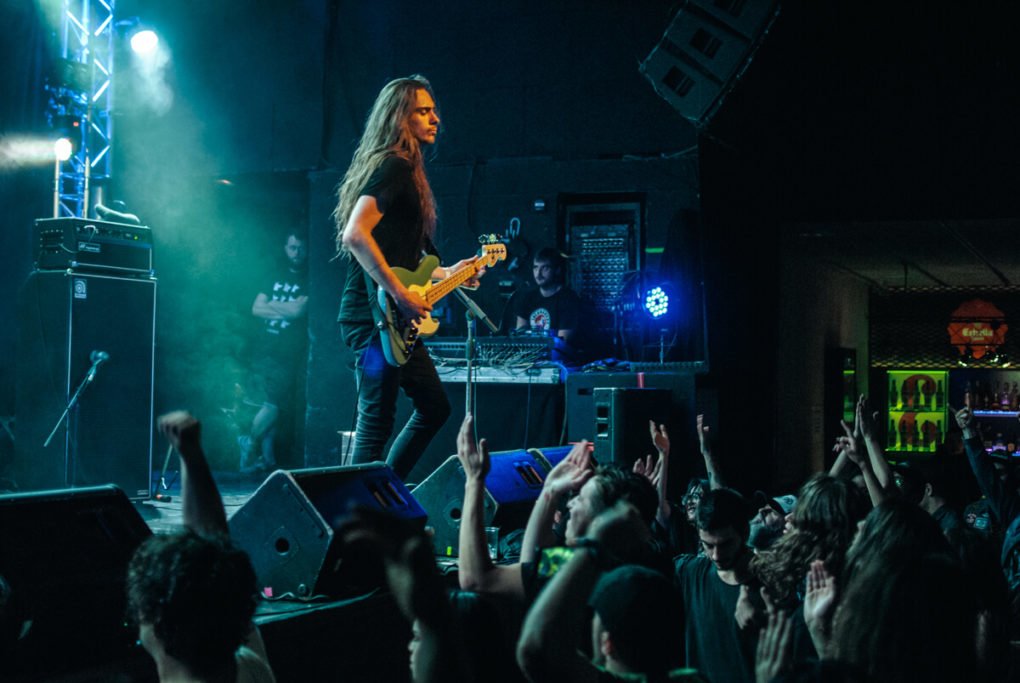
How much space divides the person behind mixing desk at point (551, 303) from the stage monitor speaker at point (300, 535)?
4.09 metres

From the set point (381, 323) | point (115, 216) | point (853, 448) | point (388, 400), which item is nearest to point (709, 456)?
point (853, 448)

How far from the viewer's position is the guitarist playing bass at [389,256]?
12.7ft

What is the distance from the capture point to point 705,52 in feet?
23.6

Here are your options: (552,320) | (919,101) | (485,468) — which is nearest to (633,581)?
(485,468)

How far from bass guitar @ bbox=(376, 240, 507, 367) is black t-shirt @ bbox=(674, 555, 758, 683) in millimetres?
1390

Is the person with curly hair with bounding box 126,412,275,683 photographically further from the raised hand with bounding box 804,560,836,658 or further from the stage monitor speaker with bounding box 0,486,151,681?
the raised hand with bounding box 804,560,836,658

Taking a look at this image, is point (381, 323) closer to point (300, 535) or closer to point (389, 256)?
point (389, 256)

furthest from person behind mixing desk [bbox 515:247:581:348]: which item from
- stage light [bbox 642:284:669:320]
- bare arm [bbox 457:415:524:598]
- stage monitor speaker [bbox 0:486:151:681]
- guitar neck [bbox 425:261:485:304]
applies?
stage monitor speaker [bbox 0:486:151:681]

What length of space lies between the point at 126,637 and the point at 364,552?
85 cm

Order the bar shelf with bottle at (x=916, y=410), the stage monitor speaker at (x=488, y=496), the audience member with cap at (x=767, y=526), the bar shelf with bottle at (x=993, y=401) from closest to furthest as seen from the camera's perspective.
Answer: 1. the audience member with cap at (x=767, y=526)
2. the stage monitor speaker at (x=488, y=496)
3. the bar shelf with bottle at (x=993, y=401)
4. the bar shelf with bottle at (x=916, y=410)

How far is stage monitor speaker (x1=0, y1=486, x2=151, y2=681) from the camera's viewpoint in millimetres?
2324

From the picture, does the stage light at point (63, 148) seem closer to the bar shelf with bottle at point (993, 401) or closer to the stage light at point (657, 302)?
the stage light at point (657, 302)

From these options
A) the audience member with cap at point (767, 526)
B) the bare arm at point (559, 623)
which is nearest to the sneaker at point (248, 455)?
the audience member with cap at point (767, 526)

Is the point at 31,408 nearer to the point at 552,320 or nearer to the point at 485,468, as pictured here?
the point at 552,320
